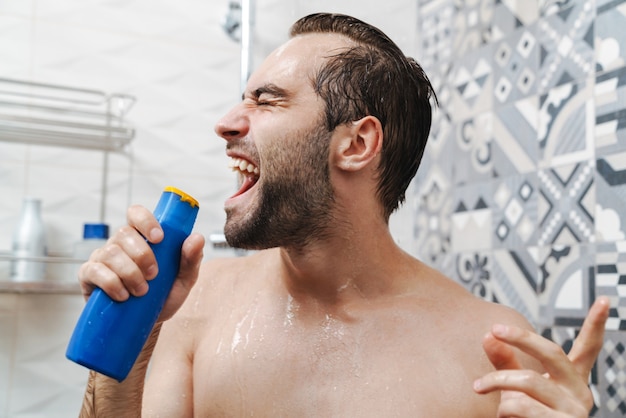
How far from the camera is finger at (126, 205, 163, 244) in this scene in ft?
2.22

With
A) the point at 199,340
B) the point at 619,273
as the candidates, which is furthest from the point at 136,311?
the point at 619,273

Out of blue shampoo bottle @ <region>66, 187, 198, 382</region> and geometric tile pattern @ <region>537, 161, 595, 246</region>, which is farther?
geometric tile pattern @ <region>537, 161, 595, 246</region>

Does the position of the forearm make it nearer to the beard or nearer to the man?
the man

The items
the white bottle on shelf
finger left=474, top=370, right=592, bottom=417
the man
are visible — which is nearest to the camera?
finger left=474, top=370, right=592, bottom=417

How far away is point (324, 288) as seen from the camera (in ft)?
3.01

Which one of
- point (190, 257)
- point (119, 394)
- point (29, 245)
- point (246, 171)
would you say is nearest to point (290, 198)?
point (246, 171)

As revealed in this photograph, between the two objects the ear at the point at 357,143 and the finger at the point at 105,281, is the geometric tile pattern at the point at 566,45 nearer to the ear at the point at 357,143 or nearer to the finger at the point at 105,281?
Answer: the ear at the point at 357,143

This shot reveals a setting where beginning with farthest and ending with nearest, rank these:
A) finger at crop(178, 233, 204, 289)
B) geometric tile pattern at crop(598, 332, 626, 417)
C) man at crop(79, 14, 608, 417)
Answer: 1. geometric tile pattern at crop(598, 332, 626, 417)
2. man at crop(79, 14, 608, 417)
3. finger at crop(178, 233, 204, 289)

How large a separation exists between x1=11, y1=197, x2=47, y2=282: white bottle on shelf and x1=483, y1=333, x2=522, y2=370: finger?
129cm

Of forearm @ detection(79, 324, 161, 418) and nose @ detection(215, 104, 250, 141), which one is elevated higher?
nose @ detection(215, 104, 250, 141)

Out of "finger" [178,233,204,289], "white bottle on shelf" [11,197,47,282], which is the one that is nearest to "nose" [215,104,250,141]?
"finger" [178,233,204,289]

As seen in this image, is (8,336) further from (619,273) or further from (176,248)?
(619,273)

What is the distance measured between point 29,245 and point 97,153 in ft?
1.08

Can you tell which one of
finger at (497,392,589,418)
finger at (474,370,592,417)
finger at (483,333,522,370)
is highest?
finger at (483,333,522,370)
